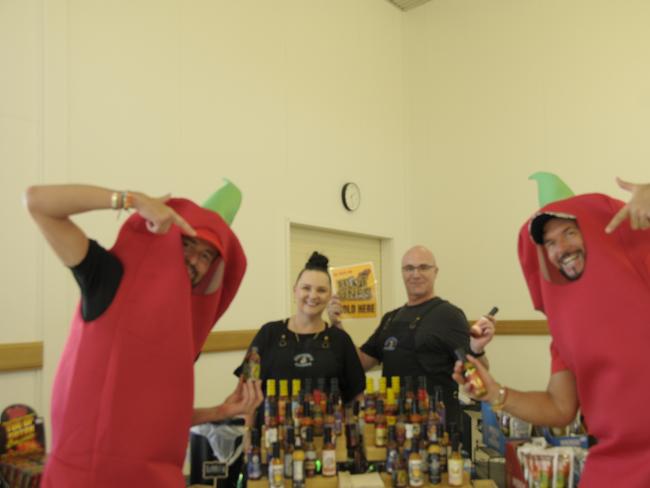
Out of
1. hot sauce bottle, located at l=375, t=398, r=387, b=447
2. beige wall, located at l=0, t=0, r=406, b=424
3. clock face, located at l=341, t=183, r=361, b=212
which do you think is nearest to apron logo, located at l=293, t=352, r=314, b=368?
hot sauce bottle, located at l=375, t=398, r=387, b=447

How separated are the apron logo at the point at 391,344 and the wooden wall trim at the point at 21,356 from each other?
1675 mm

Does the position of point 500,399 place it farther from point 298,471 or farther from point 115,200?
point 115,200

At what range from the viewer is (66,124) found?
2979mm

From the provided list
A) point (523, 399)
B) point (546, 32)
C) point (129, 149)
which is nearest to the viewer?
point (523, 399)

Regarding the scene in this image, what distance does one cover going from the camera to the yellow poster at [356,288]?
10.6 ft

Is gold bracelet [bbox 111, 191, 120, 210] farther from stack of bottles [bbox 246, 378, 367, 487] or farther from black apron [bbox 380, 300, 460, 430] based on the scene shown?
black apron [bbox 380, 300, 460, 430]

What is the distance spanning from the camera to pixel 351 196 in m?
4.91

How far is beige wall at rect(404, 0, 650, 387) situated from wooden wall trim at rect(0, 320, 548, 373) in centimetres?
8

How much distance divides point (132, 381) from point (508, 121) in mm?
4493

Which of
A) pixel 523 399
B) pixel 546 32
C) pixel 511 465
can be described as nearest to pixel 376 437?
pixel 511 465

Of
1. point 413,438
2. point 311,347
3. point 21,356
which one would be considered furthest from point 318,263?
point 21,356

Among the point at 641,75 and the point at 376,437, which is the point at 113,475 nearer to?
the point at 376,437

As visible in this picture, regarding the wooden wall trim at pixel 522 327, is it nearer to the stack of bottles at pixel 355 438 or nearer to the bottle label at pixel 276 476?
the stack of bottles at pixel 355 438

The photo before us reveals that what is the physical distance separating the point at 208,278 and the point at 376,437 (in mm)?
1131
